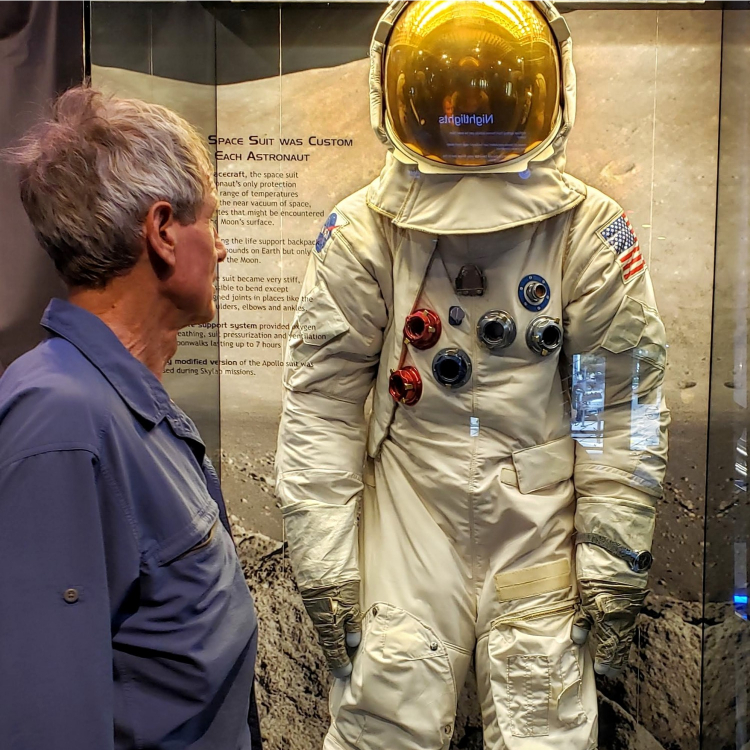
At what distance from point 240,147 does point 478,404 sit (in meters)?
0.72

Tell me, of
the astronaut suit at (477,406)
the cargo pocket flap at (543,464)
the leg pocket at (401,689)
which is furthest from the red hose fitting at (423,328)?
the leg pocket at (401,689)

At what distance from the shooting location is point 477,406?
151cm

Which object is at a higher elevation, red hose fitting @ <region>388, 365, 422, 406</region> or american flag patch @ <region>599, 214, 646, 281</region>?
american flag patch @ <region>599, 214, 646, 281</region>

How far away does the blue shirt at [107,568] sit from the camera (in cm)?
72

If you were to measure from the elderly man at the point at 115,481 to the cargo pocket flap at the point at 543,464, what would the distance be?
2.12 feet

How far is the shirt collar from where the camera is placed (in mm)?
844

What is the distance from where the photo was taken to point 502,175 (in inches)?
57.3

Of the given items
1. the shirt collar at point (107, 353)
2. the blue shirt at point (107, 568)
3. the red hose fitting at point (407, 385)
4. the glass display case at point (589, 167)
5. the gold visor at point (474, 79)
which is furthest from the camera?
the glass display case at point (589, 167)

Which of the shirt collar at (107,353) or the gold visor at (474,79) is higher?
the gold visor at (474,79)

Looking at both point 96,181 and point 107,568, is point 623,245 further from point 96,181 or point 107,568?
point 107,568

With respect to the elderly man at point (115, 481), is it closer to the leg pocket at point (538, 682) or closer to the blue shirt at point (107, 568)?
the blue shirt at point (107, 568)

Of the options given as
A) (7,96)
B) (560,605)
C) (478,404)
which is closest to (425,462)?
(478,404)

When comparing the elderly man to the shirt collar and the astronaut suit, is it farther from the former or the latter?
the astronaut suit

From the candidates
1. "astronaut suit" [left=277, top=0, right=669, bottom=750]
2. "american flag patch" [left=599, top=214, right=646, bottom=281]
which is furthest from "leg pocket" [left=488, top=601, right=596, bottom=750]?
"american flag patch" [left=599, top=214, right=646, bottom=281]
